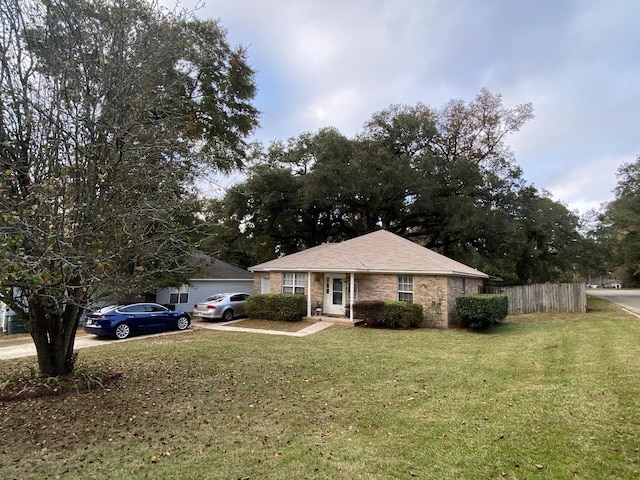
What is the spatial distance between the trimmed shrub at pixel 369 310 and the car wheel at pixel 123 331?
915cm

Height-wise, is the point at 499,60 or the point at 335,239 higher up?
the point at 499,60

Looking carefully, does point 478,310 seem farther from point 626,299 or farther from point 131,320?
point 626,299

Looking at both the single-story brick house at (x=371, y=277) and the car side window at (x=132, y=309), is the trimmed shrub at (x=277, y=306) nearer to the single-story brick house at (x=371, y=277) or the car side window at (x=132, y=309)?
the single-story brick house at (x=371, y=277)

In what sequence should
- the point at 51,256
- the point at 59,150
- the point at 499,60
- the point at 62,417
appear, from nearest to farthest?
the point at 51,256 → the point at 62,417 → the point at 59,150 → the point at 499,60

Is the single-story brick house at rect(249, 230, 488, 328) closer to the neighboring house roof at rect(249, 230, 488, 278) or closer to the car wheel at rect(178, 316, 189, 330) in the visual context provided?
the neighboring house roof at rect(249, 230, 488, 278)

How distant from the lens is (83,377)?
7234mm

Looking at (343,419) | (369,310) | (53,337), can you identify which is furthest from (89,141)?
(369,310)

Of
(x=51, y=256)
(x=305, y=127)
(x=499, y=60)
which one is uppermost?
(x=305, y=127)

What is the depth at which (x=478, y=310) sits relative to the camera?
15289 mm

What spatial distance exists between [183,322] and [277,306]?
424 cm

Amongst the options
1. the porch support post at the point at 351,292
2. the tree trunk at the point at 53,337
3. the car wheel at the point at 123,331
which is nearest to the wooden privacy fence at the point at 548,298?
the porch support post at the point at 351,292

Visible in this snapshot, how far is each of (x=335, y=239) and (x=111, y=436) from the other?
87.8 feet

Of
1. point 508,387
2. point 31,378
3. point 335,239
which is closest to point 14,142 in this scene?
Answer: point 31,378

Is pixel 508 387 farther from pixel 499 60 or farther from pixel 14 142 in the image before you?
pixel 499 60
